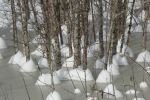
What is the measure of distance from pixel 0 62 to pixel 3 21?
180 inches

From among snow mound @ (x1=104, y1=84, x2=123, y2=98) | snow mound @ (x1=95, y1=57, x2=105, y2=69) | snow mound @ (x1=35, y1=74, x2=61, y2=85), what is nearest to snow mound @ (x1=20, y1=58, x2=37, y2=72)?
snow mound @ (x1=35, y1=74, x2=61, y2=85)

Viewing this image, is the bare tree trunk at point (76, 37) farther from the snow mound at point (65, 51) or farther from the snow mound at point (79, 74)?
the snow mound at point (65, 51)

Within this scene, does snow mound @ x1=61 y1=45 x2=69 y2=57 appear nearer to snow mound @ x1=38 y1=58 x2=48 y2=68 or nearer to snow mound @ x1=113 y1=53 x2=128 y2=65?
snow mound @ x1=38 y1=58 x2=48 y2=68

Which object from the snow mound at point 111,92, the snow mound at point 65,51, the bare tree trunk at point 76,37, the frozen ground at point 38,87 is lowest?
the frozen ground at point 38,87

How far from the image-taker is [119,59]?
9609mm

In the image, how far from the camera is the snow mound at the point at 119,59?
949cm

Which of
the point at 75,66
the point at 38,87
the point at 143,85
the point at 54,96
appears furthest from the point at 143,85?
the point at 38,87

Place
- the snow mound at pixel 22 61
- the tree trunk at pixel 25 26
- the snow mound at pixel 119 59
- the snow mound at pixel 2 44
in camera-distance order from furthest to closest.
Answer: the snow mound at pixel 2 44, the snow mound at pixel 22 61, the snow mound at pixel 119 59, the tree trunk at pixel 25 26

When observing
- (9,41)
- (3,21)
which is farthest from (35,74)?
(3,21)

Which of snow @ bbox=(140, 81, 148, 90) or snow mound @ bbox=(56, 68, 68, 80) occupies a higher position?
snow mound @ bbox=(56, 68, 68, 80)

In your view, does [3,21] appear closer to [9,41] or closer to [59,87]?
[9,41]

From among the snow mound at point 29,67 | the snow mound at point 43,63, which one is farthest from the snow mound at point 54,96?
the snow mound at point 43,63

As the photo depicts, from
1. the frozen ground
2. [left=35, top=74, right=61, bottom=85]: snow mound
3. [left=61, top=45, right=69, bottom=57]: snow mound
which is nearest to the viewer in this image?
the frozen ground

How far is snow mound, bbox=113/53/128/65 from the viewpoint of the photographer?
31.1 feet
